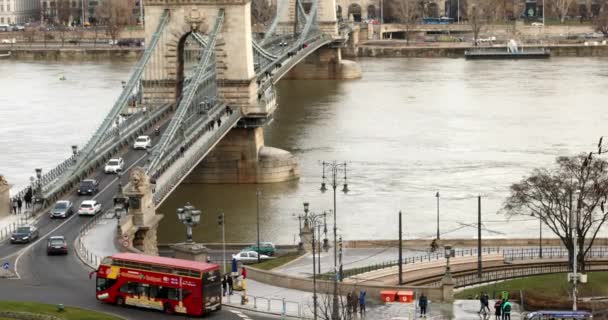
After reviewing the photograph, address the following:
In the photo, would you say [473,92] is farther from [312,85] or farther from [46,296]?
[46,296]

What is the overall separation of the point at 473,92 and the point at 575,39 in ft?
173

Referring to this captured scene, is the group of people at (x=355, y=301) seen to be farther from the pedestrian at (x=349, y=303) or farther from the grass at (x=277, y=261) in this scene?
the grass at (x=277, y=261)

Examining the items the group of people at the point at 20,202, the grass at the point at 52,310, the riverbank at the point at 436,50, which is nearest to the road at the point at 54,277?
the grass at the point at 52,310

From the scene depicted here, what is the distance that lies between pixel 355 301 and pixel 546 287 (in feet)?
21.2

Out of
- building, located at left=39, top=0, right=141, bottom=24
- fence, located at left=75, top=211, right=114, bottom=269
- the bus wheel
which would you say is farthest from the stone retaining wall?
building, located at left=39, top=0, right=141, bottom=24

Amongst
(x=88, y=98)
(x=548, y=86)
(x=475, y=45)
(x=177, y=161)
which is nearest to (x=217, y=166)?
(x=177, y=161)

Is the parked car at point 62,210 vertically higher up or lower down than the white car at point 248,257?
higher up

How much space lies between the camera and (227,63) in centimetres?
7481

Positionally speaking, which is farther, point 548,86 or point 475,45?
point 475,45

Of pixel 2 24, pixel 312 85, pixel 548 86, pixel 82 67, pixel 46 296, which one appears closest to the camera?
pixel 46 296

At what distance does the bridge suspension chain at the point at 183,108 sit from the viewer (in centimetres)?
5881

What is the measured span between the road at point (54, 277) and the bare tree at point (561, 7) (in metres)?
131

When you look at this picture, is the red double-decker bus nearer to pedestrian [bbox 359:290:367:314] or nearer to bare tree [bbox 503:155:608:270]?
pedestrian [bbox 359:290:367:314]

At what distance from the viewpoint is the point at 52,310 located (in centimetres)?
3722
